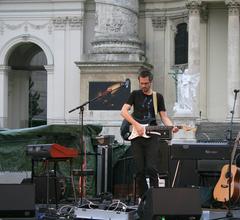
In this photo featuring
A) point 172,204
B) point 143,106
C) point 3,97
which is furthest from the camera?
point 3,97

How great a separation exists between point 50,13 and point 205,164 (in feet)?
88.8

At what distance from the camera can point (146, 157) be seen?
11172 millimetres

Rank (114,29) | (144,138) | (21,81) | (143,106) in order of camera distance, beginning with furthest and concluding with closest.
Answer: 1. (21,81)
2. (114,29)
3. (143,106)
4. (144,138)

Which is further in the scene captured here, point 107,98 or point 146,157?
point 107,98

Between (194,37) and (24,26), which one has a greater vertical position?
(24,26)

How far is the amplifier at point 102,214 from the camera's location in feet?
34.4

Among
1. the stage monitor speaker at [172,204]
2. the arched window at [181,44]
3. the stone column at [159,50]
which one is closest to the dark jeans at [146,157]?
the stage monitor speaker at [172,204]

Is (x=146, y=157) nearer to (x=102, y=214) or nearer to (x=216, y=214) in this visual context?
(x=102, y=214)

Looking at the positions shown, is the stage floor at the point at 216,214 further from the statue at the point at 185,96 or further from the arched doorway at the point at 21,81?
the arched doorway at the point at 21,81

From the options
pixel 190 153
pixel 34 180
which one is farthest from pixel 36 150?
pixel 190 153

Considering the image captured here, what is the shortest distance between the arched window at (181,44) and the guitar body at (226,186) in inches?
1015

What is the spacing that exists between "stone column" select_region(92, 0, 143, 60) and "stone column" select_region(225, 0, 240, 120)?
4.71 metres

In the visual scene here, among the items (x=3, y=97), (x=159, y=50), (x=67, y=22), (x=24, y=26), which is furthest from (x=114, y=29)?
(x=3, y=97)

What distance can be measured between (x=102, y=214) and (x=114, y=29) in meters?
25.3
